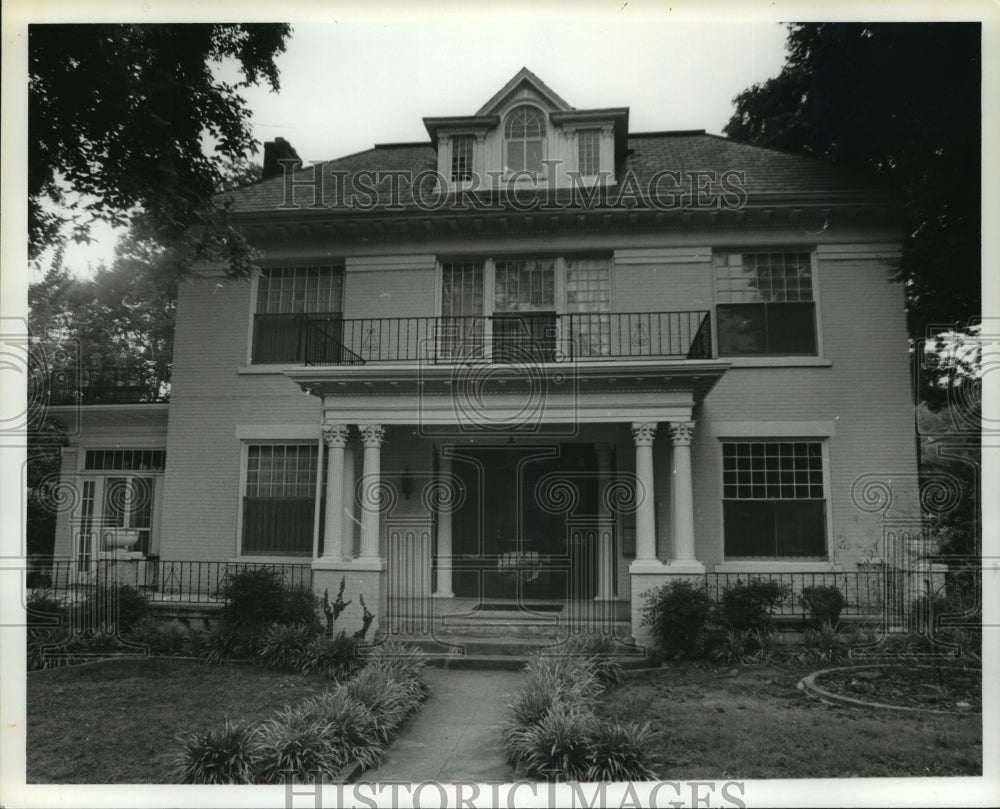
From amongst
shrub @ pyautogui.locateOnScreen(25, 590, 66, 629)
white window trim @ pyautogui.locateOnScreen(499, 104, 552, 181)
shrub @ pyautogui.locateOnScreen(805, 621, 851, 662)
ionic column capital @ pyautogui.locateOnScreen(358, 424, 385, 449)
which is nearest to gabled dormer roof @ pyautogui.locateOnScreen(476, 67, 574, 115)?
white window trim @ pyautogui.locateOnScreen(499, 104, 552, 181)

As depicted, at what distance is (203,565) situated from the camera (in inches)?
406

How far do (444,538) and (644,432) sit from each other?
3484 mm

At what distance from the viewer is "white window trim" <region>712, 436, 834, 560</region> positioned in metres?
9.55

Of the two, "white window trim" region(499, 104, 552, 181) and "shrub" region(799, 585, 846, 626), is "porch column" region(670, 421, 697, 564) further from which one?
A: "white window trim" region(499, 104, 552, 181)

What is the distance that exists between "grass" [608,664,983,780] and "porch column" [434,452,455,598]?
393 centimetres

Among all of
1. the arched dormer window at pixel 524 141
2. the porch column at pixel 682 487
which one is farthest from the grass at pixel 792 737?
the arched dormer window at pixel 524 141

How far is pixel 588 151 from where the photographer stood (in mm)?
10055

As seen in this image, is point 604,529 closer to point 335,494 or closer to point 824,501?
point 824,501

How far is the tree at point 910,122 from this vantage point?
628 centimetres

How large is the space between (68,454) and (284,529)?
354 cm

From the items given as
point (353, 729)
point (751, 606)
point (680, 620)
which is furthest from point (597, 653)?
point (353, 729)

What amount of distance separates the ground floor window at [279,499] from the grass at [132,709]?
2403mm

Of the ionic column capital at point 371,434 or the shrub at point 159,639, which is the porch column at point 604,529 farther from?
the shrub at point 159,639

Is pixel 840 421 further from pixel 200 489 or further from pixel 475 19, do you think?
pixel 200 489
